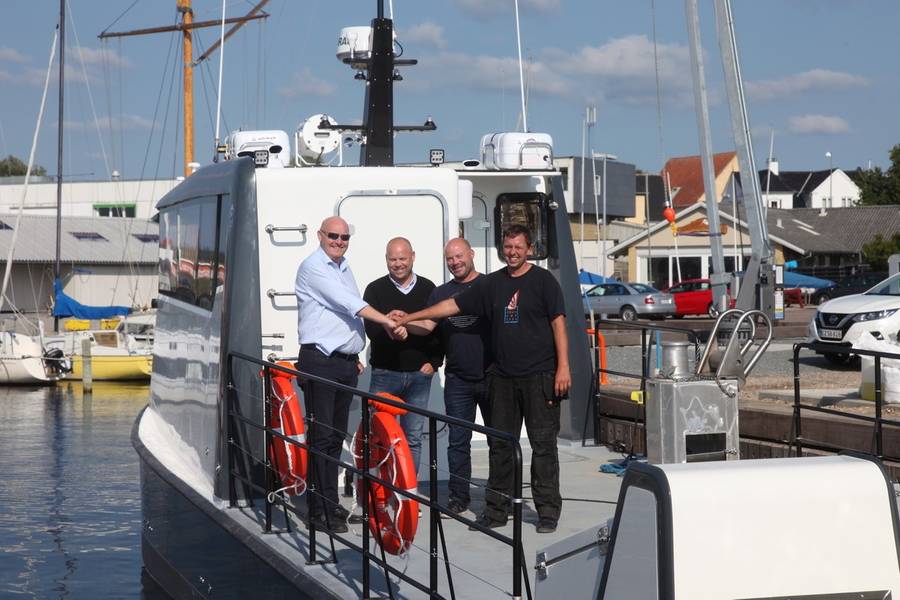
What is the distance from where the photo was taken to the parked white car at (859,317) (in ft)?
60.7

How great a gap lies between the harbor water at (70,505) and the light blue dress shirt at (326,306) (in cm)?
439

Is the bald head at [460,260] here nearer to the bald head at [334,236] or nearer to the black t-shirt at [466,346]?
the black t-shirt at [466,346]

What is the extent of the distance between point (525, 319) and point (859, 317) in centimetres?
1367

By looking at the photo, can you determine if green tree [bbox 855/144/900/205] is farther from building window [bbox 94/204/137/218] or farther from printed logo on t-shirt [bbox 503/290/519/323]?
printed logo on t-shirt [bbox 503/290/519/323]

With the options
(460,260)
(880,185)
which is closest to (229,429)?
(460,260)

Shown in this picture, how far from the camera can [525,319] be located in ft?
21.8

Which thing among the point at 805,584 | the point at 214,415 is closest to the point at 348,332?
the point at 214,415

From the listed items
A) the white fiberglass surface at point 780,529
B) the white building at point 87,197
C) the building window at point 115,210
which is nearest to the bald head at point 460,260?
the white fiberglass surface at point 780,529

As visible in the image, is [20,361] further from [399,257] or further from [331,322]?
[331,322]

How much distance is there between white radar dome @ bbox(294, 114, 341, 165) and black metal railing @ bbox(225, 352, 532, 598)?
3603 millimetres

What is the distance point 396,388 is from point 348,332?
793 millimetres

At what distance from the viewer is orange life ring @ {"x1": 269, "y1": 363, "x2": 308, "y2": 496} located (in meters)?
6.77

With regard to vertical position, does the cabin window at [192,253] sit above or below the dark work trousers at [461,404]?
above

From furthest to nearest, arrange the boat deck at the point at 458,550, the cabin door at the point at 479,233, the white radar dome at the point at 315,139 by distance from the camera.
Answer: the white radar dome at the point at 315,139, the cabin door at the point at 479,233, the boat deck at the point at 458,550
